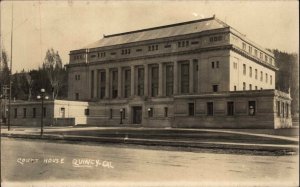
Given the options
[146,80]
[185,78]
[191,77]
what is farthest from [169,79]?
[191,77]

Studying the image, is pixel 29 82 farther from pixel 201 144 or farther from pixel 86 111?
pixel 201 144

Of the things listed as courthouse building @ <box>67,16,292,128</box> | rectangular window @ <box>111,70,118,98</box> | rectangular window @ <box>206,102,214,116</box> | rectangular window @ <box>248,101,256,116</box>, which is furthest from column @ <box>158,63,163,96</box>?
rectangular window @ <box>248,101,256,116</box>

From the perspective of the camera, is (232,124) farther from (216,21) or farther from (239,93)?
(216,21)

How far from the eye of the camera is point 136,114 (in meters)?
61.2

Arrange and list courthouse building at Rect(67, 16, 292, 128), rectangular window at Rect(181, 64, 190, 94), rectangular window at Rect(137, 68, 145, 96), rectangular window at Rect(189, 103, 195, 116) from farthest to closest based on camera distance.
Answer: rectangular window at Rect(137, 68, 145, 96)
rectangular window at Rect(181, 64, 190, 94)
rectangular window at Rect(189, 103, 195, 116)
courthouse building at Rect(67, 16, 292, 128)

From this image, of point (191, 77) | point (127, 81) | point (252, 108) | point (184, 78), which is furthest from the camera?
point (127, 81)

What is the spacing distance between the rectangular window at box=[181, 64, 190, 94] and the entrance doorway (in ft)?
26.7

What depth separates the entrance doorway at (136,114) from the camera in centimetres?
6060

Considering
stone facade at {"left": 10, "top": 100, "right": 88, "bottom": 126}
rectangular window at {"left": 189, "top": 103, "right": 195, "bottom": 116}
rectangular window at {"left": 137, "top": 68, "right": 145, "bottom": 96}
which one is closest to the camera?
rectangular window at {"left": 189, "top": 103, "right": 195, "bottom": 116}

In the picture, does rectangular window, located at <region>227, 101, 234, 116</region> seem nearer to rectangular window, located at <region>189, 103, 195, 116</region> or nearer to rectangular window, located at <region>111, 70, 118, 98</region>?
rectangular window, located at <region>189, 103, 195, 116</region>

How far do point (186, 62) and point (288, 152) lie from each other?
42656 millimetres

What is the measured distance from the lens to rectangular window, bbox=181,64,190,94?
6159cm

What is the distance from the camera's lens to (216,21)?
58812mm

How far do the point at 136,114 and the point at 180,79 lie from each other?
31.6ft
